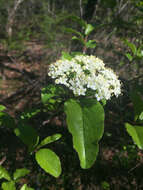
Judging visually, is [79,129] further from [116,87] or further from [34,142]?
[116,87]

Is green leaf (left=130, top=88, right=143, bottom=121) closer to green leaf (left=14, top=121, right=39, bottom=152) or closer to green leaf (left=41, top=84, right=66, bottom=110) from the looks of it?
green leaf (left=41, top=84, right=66, bottom=110)

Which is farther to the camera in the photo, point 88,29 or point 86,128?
point 88,29

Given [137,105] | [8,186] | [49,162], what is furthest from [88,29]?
[8,186]

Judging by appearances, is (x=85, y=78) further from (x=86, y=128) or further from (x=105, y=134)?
(x=105, y=134)

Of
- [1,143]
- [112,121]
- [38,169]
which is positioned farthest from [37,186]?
[112,121]

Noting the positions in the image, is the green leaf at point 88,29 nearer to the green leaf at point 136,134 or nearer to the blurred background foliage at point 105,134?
the blurred background foliage at point 105,134

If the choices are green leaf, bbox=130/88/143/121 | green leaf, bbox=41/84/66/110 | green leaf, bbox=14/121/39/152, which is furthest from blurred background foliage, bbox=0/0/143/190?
green leaf, bbox=41/84/66/110

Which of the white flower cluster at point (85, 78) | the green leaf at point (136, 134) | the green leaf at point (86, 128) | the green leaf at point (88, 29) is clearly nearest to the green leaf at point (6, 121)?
the white flower cluster at point (85, 78)
